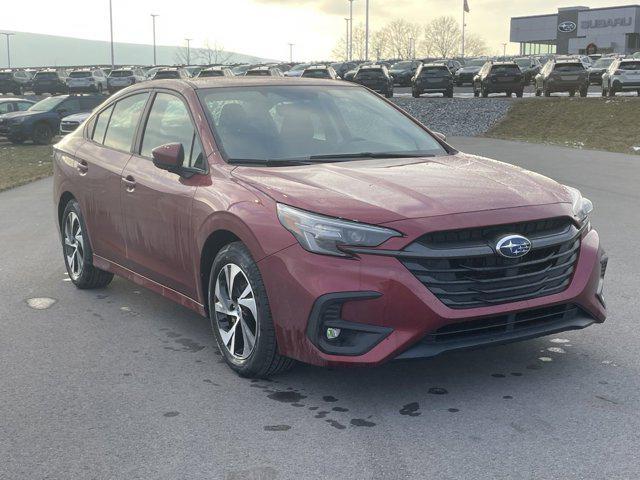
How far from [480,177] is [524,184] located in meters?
0.24

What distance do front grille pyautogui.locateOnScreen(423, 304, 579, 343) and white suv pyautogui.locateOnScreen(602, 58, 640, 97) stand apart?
106ft

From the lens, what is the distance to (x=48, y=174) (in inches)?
747

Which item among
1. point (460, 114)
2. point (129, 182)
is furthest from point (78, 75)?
point (129, 182)

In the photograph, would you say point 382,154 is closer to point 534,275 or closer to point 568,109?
point 534,275

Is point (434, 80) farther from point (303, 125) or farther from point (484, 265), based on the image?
point (484, 265)

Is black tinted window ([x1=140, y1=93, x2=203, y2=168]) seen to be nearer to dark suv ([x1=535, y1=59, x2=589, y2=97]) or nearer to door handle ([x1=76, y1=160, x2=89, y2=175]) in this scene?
door handle ([x1=76, y1=160, x2=89, y2=175])

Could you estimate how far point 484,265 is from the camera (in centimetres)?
421

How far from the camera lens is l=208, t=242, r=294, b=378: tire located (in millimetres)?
4508

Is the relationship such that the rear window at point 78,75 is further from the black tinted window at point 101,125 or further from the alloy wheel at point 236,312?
the alloy wheel at point 236,312

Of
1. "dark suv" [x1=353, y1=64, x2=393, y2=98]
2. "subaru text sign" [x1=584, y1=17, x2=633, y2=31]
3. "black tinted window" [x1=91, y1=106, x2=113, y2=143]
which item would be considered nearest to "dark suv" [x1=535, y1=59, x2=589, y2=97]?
"dark suv" [x1=353, y1=64, x2=393, y2=98]

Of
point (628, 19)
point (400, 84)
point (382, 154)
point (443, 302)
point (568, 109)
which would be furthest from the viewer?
point (628, 19)

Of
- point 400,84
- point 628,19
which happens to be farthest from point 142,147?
point 628,19

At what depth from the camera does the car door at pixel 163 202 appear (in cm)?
521

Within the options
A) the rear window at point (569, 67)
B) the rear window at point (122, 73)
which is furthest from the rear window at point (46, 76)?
the rear window at point (569, 67)
